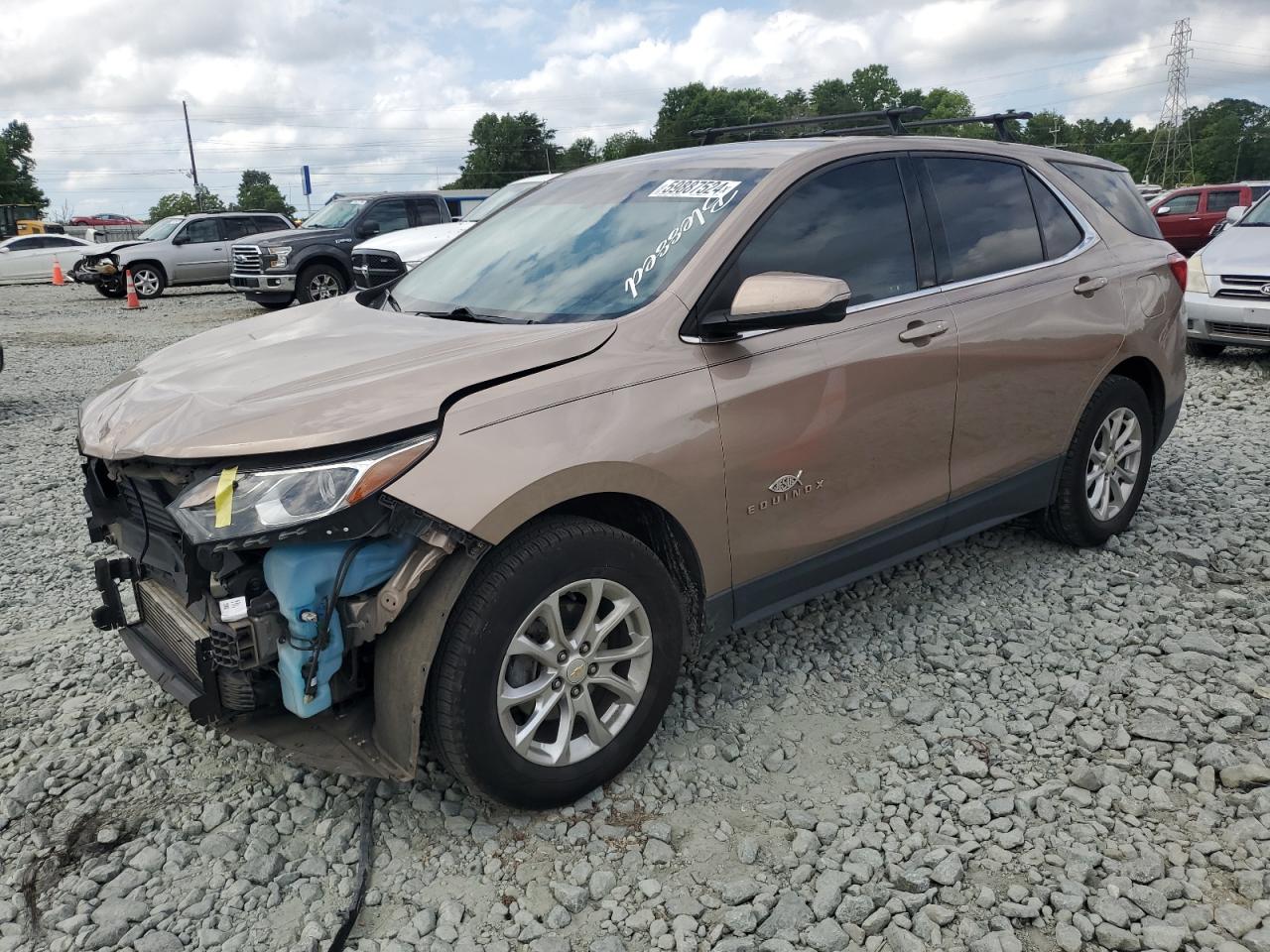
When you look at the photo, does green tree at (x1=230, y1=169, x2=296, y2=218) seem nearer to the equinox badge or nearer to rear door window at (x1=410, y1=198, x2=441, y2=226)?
rear door window at (x1=410, y1=198, x2=441, y2=226)

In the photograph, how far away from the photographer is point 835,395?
3.29 m

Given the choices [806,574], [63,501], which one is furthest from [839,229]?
[63,501]

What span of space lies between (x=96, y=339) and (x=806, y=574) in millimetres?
13598

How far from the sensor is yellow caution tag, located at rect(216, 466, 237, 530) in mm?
2398

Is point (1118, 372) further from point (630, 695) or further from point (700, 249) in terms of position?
point (630, 695)

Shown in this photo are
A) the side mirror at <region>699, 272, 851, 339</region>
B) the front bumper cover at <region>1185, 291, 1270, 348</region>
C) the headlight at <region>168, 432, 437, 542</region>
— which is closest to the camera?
the headlight at <region>168, 432, 437, 542</region>

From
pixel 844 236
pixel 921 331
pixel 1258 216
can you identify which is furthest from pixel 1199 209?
pixel 844 236

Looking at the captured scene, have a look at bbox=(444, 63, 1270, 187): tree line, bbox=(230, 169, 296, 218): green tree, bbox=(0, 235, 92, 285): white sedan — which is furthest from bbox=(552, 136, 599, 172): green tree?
bbox=(0, 235, 92, 285): white sedan

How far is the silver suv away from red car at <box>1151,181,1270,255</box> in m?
18.1

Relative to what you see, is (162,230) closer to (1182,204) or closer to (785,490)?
(1182,204)

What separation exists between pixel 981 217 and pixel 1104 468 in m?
1.42

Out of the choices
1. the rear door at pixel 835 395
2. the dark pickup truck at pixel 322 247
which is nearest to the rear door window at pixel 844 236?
the rear door at pixel 835 395

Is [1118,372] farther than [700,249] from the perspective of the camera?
Yes

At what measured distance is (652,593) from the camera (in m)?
2.91
